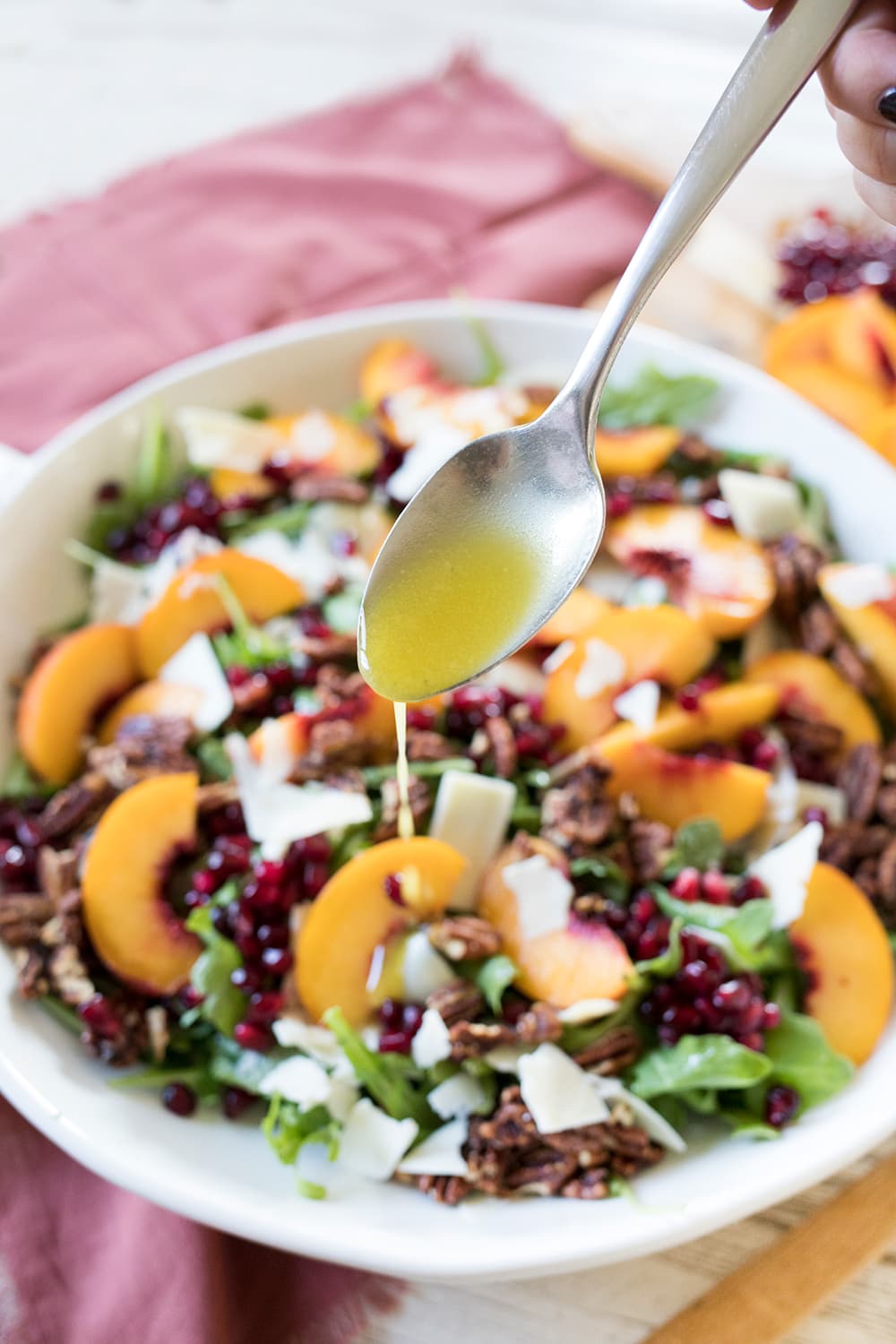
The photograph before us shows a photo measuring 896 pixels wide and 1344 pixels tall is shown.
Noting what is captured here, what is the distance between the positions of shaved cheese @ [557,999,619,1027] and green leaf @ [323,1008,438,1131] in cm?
26

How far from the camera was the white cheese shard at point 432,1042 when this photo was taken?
6.24 feet

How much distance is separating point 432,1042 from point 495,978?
0.14 meters

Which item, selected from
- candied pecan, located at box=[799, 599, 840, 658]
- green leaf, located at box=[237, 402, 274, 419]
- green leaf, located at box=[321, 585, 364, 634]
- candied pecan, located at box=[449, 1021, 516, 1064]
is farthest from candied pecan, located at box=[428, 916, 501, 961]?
green leaf, located at box=[237, 402, 274, 419]

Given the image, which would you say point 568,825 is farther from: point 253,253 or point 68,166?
point 68,166

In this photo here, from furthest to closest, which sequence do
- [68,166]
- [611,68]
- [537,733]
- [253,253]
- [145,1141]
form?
[611,68]
[68,166]
[253,253]
[537,733]
[145,1141]

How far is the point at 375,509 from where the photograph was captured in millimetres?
2691

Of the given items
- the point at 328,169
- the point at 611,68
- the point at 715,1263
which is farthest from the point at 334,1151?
the point at 611,68

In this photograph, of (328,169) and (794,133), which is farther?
(794,133)

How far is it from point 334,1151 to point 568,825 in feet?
2.07

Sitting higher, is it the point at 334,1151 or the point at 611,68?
the point at 611,68

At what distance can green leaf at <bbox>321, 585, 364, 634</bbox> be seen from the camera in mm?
2479

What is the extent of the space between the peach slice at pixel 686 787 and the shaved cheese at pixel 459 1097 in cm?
57

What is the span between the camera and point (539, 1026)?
6.26ft

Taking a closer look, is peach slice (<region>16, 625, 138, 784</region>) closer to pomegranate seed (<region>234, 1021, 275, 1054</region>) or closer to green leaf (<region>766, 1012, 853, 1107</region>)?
pomegranate seed (<region>234, 1021, 275, 1054</region>)
